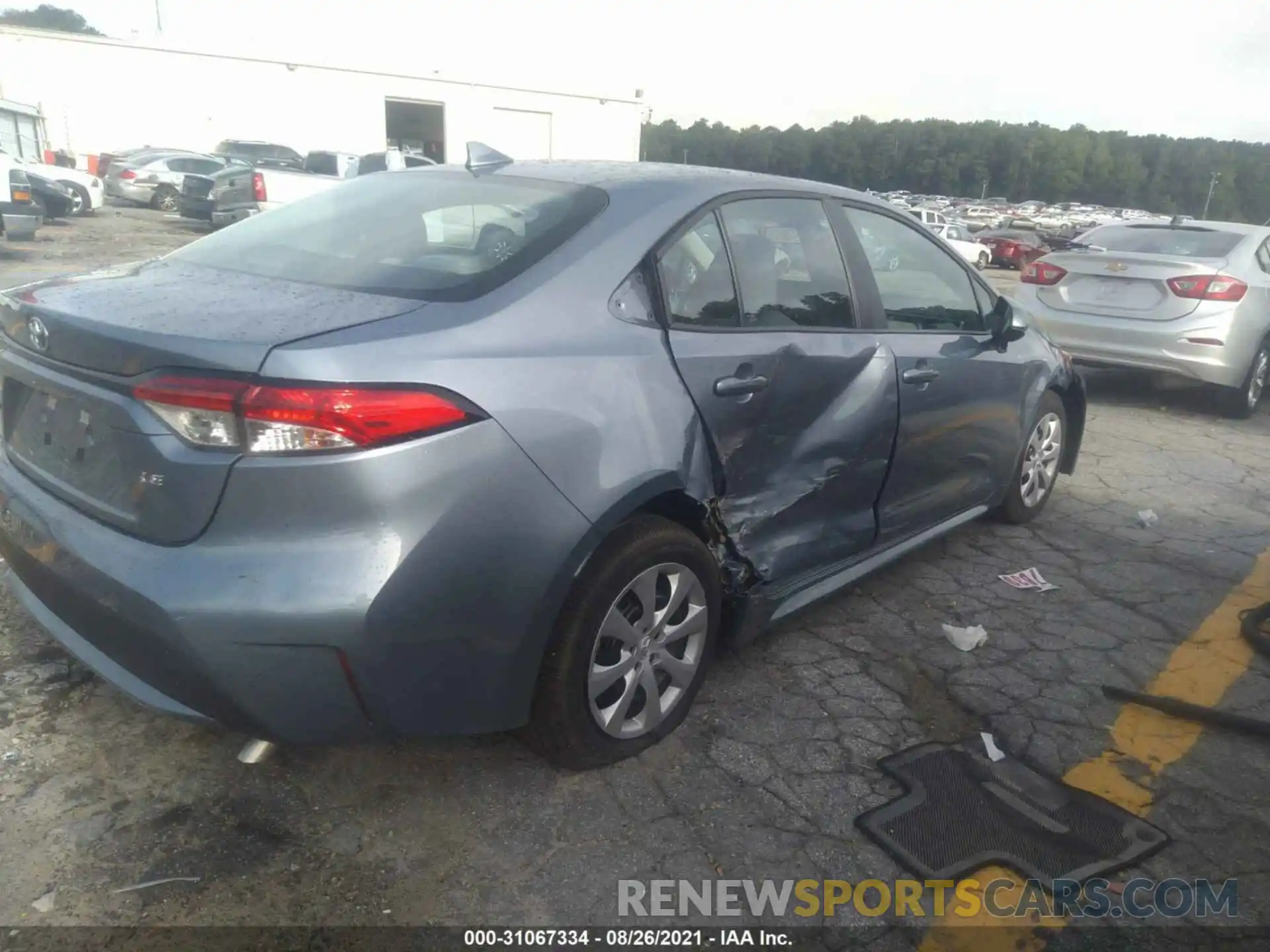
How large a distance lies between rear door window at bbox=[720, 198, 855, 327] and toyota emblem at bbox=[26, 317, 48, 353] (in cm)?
187

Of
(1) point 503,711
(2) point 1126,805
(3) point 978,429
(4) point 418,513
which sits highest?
(4) point 418,513

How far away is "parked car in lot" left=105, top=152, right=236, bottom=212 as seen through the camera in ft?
72.2

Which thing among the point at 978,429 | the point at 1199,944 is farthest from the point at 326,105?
the point at 1199,944

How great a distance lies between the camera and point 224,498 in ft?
6.45

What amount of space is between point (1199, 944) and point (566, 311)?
211 centimetres

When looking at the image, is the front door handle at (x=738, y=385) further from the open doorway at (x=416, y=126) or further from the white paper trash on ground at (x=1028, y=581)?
the open doorway at (x=416, y=126)

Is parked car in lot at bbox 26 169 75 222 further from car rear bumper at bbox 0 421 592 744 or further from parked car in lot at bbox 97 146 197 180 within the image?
car rear bumper at bbox 0 421 592 744

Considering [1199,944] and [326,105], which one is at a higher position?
[326,105]

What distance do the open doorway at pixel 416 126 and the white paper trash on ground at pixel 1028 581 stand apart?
2983 centimetres

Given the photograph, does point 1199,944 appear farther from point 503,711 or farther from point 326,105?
point 326,105

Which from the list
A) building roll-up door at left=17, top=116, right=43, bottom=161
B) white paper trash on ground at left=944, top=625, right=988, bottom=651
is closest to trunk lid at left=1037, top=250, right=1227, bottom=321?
white paper trash on ground at left=944, top=625, right=988, bottom=651

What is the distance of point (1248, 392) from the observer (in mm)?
7520

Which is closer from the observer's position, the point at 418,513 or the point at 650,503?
the point at 418,513

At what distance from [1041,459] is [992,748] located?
2.30 meters
